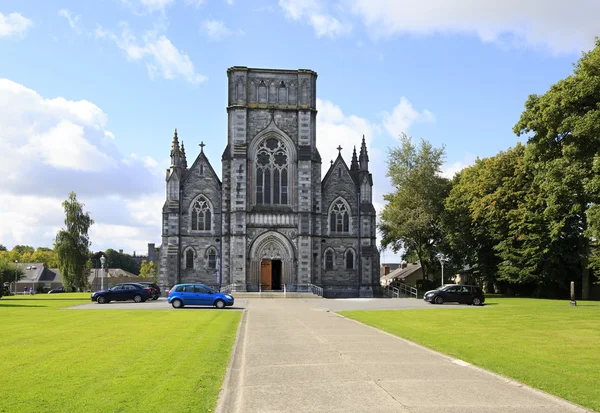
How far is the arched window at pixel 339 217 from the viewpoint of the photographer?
60.6 m

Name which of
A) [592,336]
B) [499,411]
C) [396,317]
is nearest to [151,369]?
[499,411]

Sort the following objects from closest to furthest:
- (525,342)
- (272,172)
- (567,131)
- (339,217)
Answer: (525,342)
(567,131)
(272,172)
(339,217)

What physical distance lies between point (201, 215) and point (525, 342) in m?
43.7

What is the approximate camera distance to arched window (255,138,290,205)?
59.1m

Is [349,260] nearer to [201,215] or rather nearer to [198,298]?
→ [201,215]

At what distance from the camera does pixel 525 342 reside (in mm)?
18422

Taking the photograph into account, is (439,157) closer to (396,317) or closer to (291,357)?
(396,317)

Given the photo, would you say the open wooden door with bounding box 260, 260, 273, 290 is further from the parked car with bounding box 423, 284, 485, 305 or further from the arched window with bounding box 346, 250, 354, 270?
the parked car with bounding box 423, 284, 485, 305

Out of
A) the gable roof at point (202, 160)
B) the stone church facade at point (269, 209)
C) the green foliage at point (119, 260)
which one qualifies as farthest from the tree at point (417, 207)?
the green foliage at point (119, 260)

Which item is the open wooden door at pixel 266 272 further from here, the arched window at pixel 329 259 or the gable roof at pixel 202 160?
the gable roof at pixel 202 160

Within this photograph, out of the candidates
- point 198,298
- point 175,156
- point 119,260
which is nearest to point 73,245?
point 175,156

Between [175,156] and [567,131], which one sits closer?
[567,131]

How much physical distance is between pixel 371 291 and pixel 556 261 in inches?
652

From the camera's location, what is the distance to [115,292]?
43.1 m
